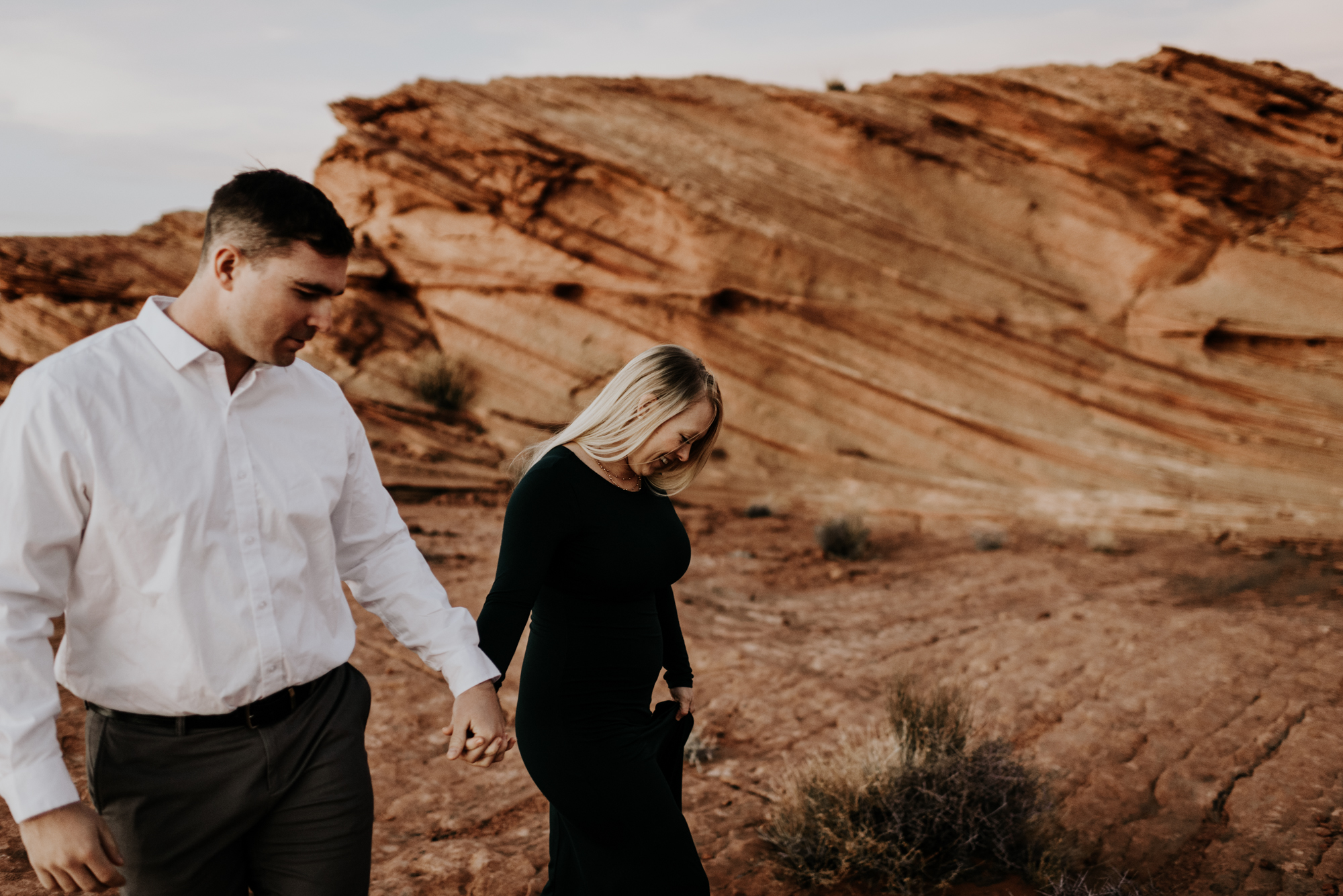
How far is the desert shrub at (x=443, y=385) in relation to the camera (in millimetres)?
12477

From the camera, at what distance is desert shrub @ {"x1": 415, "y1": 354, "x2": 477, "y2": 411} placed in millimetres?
12477

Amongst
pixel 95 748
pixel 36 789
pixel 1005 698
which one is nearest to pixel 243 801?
pixel 95 748

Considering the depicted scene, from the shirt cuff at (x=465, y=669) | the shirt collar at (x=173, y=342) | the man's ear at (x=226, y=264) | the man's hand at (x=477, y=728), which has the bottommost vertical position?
the man's hand at (x=477, y=728)

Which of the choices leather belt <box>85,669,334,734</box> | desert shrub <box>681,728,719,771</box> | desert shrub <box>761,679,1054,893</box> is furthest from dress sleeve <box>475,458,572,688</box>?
desert shrub <box>681,728,719,771</box>

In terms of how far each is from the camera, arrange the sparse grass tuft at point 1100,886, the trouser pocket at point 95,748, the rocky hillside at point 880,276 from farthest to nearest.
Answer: the rocky hillside at point 880,276 → the sparse grass tuft at point 1100,886 → the trouser pocket at point 95,748

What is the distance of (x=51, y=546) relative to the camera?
59.0 inches

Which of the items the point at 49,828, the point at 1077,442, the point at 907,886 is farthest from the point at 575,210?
the point at 49,828

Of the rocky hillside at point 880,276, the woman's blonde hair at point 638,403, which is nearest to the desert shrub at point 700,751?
the woman's blonde hair at point 638,403

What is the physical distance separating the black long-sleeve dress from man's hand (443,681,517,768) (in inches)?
7.1

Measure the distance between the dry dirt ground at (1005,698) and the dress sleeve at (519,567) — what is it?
2.41 ft

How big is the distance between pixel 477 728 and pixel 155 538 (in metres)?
0.79

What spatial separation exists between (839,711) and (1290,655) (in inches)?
140

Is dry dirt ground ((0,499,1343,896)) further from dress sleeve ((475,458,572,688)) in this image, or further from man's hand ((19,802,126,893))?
man's hand ((19,802,126,893))

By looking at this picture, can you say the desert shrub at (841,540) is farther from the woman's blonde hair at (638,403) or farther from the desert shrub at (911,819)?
the woman's blonde hair at (638,403)
